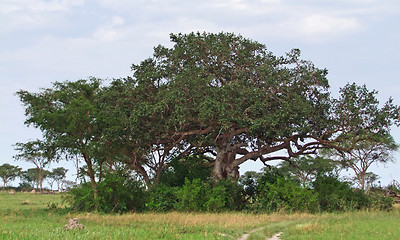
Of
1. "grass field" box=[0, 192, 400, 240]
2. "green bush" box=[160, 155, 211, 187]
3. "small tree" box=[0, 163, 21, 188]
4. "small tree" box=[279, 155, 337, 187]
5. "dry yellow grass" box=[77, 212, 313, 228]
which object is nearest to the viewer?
"grass field" box=[0, 192, 400, 240]

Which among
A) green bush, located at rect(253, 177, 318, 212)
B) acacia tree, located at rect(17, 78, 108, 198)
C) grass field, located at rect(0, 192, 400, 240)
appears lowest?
grass field, located at rect(0, 192, 400, 240)

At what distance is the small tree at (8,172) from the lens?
287 ft

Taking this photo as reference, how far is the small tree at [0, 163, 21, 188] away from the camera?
287 feet

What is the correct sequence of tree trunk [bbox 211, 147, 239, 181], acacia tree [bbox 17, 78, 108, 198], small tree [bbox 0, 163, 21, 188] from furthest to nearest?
small tree [bbox 0, 163, 21, 188] < tree trunk [bbox 211, 147, 239, 181] < acacia tree [bbox 17, 78, 108, 198]

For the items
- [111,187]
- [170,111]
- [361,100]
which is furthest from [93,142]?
[361,100]

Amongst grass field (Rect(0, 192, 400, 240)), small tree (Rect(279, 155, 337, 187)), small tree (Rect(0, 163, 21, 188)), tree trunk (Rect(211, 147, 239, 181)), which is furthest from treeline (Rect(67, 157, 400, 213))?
small tree (Rect(0, 163, 21, 188))

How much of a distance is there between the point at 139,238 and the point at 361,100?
2100 cm

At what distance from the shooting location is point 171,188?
29.2m

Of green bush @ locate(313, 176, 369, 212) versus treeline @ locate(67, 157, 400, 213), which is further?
green bush @ locate(313, 176, 369, 212)

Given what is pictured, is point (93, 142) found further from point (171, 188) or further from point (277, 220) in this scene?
point (277, 220)

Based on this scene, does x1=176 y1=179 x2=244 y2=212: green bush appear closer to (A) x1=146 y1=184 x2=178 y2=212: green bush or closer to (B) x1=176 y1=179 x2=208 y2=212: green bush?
(B) x1=176 y1=179 x2=208 y2=212: green bush

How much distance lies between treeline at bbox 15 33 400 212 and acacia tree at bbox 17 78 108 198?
7 centimetres

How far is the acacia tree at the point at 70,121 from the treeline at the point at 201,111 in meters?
0.07

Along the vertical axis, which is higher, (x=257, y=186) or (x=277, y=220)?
(x=257, y=186)
